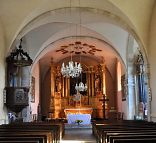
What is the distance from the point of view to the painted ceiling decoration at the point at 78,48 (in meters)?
17.7

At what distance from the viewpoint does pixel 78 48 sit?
18812mm

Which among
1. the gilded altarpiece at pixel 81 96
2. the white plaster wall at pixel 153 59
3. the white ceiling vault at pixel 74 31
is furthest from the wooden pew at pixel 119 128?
the gilded altarpiece at pixel 81 96

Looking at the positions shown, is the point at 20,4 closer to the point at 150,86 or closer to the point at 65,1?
the point at 65,1

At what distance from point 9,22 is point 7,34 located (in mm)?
423

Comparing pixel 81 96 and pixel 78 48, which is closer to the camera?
pixel 78 48

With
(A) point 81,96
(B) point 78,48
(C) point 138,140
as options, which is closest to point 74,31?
(B) point 78,48

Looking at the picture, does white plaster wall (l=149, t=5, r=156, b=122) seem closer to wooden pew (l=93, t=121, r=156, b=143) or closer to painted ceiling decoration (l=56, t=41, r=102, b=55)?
wooden pew (l=93, t=121, r=156, b=143)

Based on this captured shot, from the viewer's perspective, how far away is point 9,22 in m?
10.8

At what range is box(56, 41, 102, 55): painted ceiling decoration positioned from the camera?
17677mm

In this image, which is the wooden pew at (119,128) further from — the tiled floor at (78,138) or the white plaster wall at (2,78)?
the white plaster wall at (2,78)

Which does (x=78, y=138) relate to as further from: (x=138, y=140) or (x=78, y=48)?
(x=78, y=48)

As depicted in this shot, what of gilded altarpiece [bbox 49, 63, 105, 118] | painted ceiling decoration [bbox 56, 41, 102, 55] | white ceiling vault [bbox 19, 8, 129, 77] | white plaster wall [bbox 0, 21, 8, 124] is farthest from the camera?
gilded altarpiece [bbox 49, 63, 105, 118]

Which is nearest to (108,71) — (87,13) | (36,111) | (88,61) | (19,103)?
(88,61)

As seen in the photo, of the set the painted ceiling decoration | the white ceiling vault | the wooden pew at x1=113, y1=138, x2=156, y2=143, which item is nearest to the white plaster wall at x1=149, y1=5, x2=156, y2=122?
the white ceiling vault
